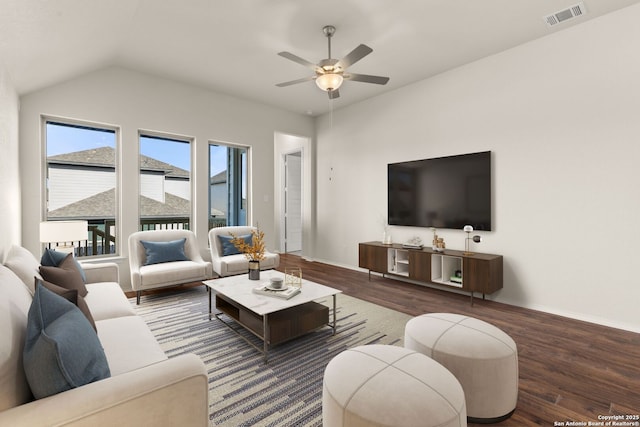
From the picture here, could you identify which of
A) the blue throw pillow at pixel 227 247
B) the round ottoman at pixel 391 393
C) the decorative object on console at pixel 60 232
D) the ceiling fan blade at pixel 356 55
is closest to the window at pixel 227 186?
the blue throw pillow at pixel 227 247

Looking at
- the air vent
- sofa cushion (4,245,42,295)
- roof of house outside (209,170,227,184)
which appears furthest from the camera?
roof of house outside (209,170,227,184)

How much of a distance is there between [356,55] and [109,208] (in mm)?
3811

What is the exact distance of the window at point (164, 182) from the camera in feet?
14.6

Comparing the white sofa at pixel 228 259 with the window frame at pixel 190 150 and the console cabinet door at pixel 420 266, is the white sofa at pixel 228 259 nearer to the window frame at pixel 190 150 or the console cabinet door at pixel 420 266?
the window frame at pixel 190 150

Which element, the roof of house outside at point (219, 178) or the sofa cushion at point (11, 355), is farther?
the roof of house outside at point (219, 178)

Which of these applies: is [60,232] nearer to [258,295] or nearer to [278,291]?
[258,295]

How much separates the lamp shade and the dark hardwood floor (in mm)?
3200

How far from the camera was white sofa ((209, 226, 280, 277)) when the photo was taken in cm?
410

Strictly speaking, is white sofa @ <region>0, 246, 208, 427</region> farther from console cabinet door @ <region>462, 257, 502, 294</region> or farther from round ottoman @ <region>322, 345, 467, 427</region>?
console cabinet door @ <region>462, 257, 502, 294</region>

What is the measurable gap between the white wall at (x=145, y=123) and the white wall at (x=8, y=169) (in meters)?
0.46

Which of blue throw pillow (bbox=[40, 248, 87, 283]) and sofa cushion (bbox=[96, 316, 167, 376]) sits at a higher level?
blue throw pillow (bbox=[40, 248, 87, 283])

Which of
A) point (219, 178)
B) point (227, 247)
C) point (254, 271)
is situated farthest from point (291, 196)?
point (254, 271)

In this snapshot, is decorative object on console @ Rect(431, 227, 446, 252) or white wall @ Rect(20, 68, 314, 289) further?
decorative object on console @ Rect(431, 227, 446, 252)

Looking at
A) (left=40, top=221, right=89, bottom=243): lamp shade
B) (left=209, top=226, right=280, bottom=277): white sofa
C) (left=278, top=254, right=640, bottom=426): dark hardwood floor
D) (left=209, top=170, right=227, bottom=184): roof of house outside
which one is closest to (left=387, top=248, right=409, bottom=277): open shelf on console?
(left=278, top=254, right=640, bottom=426): dark hardwood floor
